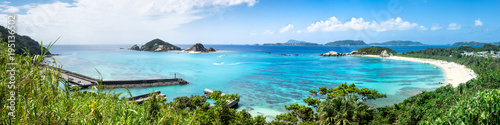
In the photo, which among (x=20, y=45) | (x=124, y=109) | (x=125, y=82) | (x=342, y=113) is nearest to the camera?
(x=124, y=109)

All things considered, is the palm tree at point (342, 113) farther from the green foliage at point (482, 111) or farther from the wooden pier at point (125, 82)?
the wooden pier at point (125, 82)

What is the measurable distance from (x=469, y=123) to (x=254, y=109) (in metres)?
21.1

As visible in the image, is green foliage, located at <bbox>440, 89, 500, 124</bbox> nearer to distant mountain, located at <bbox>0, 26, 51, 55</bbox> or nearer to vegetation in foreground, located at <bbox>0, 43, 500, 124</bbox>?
vegetation in foreground, located at <bbox>0, 43, 500, 124</bbox>

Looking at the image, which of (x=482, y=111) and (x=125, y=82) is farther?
(x=125, y=82)

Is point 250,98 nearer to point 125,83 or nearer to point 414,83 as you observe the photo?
point 125,83

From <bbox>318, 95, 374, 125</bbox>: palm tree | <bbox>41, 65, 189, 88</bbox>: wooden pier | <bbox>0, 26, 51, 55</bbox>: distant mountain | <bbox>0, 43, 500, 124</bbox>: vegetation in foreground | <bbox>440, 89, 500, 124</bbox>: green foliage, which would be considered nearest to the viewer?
<bbox>0, 43, 500, 124</bbox>: vegetation in foreground

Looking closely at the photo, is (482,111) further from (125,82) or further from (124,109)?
(125,82)

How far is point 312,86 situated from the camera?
3978 centimetres

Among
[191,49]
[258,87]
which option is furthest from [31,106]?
[191,49]

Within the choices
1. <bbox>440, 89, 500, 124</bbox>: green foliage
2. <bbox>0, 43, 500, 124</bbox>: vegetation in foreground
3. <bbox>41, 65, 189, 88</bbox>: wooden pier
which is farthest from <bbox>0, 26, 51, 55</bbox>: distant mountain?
<bbox>440, 89, 500, 124</bbox>: green foliage

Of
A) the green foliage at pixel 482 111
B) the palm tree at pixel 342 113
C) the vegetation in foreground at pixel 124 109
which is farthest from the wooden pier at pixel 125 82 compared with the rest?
the green foliage at pixel 482 111

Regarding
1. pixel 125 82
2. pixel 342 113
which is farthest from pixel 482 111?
pixel 125 82

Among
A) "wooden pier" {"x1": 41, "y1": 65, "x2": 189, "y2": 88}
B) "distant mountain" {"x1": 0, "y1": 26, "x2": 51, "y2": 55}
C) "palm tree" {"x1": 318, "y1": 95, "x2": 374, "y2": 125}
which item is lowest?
"wooden pier" {"x1": 41, "y1": 65, "x2": 189, "y2": 88}

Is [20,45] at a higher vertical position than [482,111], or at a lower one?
higher
